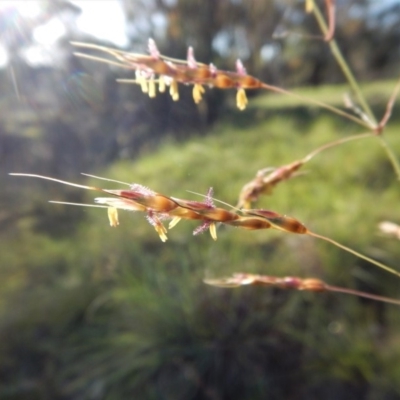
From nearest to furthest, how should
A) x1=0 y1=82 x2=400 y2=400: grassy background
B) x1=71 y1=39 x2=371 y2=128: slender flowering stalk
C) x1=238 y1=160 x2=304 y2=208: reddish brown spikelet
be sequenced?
x1=71 y1=39 x2=371 y2=128: slender flowering stalk
x1=238 y1=160 x2=304 y2=208: reddish brown spikelet
x1=0 y1=82 x2=400 y2=400: grassy background

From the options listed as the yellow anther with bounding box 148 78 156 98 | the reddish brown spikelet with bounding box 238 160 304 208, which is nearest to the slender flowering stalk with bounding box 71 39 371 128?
the yellow anther with bounding box 148 78 156 98

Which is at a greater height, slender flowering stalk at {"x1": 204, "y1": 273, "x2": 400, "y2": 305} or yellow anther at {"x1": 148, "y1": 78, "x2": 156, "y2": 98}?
yellow anther at {"x1": 148, "y1": 78, "x2": 156, "y2": 98}

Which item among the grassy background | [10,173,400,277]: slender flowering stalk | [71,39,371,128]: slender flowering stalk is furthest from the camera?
the grassy background

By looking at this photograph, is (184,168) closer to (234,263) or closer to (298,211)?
(298,211)

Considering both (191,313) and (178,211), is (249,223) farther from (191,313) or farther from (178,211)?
(191,313)

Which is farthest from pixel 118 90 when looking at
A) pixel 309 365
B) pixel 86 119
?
pixel 309 365

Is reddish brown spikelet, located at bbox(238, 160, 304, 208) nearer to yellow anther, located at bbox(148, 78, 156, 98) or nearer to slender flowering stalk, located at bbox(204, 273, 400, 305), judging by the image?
slender flowering stalk, located at bbox(204, 273, 400, 305)

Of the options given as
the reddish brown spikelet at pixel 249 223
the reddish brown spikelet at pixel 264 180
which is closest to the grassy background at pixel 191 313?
the reddish brown spikelet at pixel 264 180

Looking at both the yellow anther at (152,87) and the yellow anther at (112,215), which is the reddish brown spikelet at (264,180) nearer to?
the yellow anther at (152,87)
